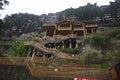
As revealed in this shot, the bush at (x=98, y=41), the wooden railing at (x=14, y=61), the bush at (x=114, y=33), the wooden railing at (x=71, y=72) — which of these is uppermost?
the bush at (x=114, y=33)

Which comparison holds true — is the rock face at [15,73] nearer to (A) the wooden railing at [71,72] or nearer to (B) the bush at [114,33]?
(A) the wooden railing at [71,72]

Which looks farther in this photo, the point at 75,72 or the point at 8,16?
the point at 8,16

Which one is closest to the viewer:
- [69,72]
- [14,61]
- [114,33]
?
[69,72]

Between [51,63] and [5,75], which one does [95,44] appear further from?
[5,75]

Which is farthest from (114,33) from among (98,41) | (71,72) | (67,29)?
(71,72)

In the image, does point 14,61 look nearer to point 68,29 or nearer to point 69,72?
point 69,72

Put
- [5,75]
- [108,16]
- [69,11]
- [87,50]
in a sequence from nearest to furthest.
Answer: [5,75], [87,50], [108,16], [69,11]

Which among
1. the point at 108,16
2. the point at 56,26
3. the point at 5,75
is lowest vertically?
the point at 5,75

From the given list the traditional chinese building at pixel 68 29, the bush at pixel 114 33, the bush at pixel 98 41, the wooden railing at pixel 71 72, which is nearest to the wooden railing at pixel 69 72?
the wooden railing at pixel 71 72

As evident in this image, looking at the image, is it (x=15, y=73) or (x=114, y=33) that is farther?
(x=114, y=33)

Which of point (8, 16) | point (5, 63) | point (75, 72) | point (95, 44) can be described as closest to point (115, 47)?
point (95, 44)

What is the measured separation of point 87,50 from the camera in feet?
135

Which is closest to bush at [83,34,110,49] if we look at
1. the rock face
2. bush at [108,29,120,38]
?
bush at [108,29,120,38]

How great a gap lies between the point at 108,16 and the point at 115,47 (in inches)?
1398
